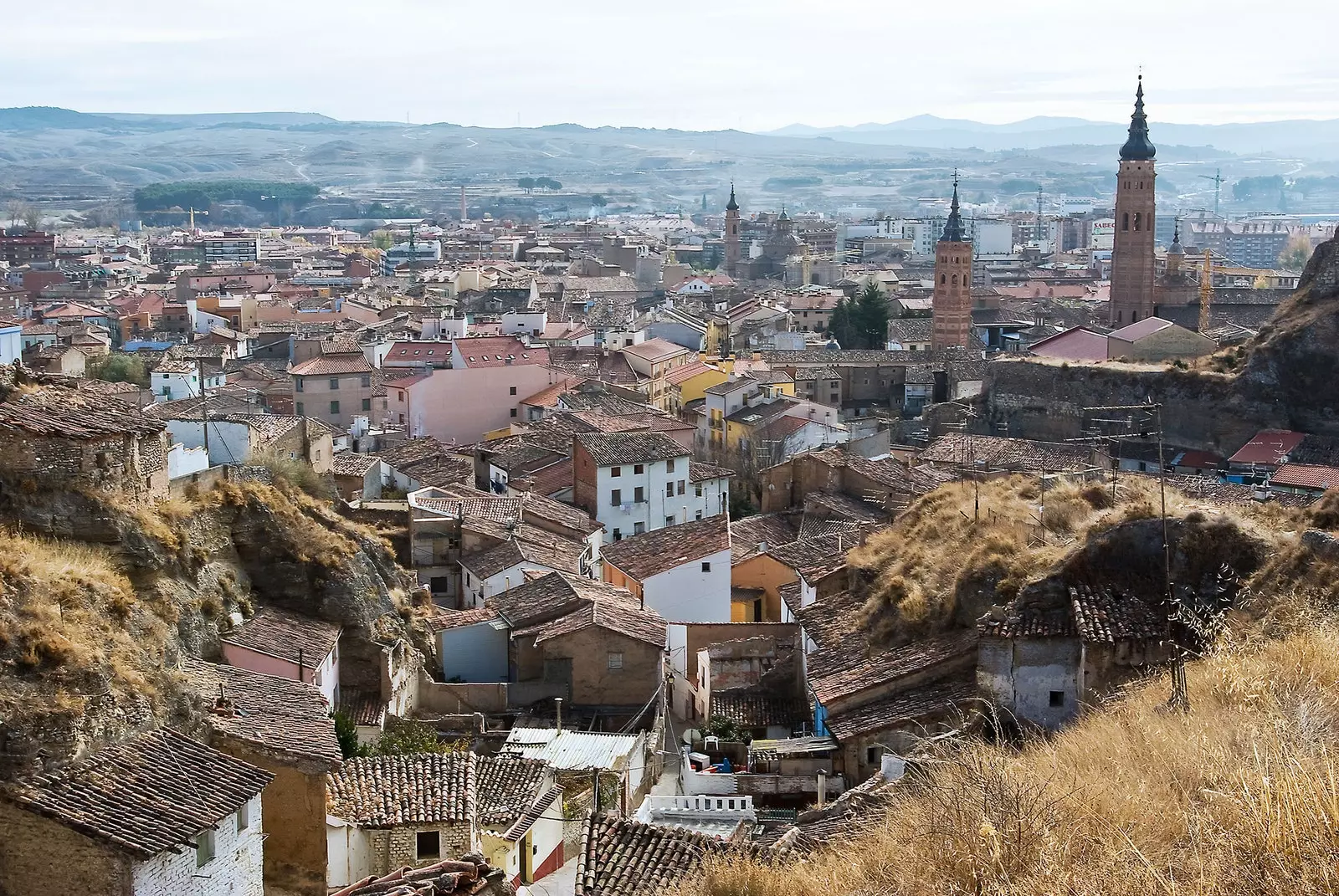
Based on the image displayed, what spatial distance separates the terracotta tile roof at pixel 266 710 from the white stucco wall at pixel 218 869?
40.9 inches

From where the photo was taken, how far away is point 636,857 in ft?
35.5

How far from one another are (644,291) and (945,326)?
31.6m

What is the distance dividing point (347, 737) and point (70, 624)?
4188 millimetres

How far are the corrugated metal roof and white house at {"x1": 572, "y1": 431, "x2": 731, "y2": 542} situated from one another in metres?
12.4

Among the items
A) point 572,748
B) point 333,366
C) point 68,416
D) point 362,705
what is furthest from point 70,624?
point 333,366

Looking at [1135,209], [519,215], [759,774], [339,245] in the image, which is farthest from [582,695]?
[519,215]

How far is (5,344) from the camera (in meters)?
27.0

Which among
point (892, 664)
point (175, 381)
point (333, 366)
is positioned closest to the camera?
point (892, 664)

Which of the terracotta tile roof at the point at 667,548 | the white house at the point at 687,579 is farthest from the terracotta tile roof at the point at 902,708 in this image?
the terracotta tile roof at the point at 667,548

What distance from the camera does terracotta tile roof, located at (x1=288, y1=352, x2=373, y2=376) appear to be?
132ft

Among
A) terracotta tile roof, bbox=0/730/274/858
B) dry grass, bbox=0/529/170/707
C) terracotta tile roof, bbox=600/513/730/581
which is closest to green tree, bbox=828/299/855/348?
terracotta tile roof, bbox=600/513/730/581

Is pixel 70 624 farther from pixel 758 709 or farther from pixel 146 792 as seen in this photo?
pixel 758 709

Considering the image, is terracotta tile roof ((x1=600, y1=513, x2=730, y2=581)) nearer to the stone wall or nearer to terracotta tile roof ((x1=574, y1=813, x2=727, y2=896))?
terracotta tile roof ((x1=574, y1=813, x2=727, y2=896))

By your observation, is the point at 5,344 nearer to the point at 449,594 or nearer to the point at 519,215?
the point at 449,594
